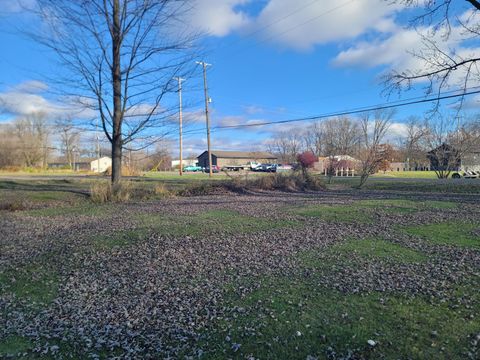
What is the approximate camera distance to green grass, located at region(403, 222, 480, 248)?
7.02 m

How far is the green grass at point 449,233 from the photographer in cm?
702

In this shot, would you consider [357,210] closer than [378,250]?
No

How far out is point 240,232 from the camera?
8.27 m

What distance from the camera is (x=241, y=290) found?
15.2 ft

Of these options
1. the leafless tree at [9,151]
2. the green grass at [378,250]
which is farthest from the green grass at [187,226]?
the leafless tree at [9,151]

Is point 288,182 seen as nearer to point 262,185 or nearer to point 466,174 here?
point 262,185

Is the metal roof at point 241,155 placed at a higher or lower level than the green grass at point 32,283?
higher

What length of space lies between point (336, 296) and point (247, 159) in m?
111

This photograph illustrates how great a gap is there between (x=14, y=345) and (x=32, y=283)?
2.03m

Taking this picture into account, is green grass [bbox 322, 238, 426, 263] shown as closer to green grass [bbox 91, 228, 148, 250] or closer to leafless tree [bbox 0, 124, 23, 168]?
green grass [bbox 91, 228, 148, 250]

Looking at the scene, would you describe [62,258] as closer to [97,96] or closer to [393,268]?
[393,268]

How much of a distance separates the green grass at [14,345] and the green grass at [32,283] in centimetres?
99

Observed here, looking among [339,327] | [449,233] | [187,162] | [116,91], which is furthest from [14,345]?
[187,162]

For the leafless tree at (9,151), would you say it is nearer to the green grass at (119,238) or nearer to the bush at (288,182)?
the bush at (288,182)
